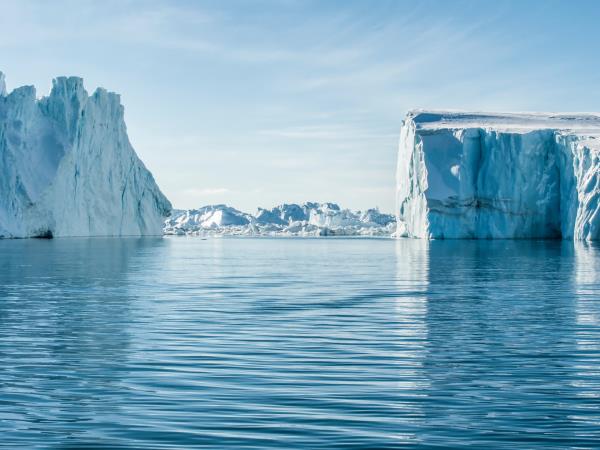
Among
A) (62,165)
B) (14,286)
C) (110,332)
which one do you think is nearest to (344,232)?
(62,165)

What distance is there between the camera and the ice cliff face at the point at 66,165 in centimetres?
6581

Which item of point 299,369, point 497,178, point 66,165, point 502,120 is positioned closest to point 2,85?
point 66,165

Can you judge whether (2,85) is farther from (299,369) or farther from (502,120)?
(299,369)

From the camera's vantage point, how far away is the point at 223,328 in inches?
512

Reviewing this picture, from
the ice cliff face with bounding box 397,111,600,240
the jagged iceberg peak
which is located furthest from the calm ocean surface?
the jagged iceberg peak

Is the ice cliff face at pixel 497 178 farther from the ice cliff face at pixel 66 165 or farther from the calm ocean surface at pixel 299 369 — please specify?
the calm ocean surface at pixel 299 369

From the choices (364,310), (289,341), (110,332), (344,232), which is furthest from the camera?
(344,232)

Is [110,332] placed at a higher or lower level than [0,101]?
lower

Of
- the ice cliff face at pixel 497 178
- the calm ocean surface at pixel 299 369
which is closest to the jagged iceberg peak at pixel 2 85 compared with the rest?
the ice cliff face at pixel 497 178

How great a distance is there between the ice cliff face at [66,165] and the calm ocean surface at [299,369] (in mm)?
49043

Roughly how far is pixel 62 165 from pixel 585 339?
6308cm

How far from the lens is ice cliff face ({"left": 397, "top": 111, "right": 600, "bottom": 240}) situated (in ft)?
212

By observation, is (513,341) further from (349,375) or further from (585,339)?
(349,375)

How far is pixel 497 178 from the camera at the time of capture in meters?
65.1
